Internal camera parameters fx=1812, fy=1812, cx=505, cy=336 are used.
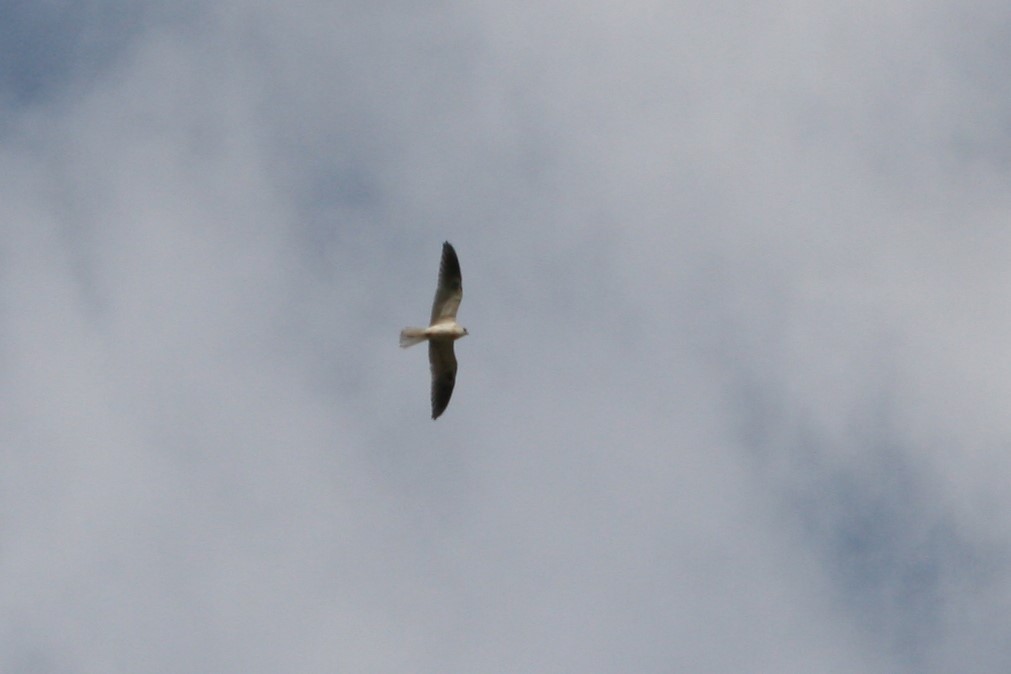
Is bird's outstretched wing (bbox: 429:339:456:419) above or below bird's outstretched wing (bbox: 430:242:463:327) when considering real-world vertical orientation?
below

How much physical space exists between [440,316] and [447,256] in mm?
1992

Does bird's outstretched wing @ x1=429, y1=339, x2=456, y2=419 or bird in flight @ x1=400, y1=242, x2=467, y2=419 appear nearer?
bird in flight @ x1=400, y1=242, x2=467, y2=419

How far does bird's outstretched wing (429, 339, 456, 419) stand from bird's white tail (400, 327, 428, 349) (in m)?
1.50

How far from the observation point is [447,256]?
196ft

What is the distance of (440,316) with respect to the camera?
59.8 metres

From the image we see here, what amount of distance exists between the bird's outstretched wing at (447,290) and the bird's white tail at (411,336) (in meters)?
0.92

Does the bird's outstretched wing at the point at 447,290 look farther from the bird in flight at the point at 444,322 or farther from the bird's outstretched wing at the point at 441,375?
the bird's outstretched wing at the point at 441,375

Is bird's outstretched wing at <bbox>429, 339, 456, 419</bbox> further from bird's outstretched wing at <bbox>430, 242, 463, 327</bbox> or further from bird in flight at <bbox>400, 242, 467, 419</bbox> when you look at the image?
bird's outstretched wing at <bbox>430, 242, 463, 327</bbox>

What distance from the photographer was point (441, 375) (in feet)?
201

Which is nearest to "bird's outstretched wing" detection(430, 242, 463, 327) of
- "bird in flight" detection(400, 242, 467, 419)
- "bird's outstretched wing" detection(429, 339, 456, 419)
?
"bird in flight" detection(400, 242, 467, 419)

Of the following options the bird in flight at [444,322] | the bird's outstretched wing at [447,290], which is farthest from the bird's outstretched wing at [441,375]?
the bird's outstretched wing at [447,290]

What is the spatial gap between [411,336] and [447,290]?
2089 mm

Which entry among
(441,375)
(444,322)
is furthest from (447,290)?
(441,375)

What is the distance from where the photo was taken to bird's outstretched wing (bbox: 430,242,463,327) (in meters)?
Answer: 59.7
